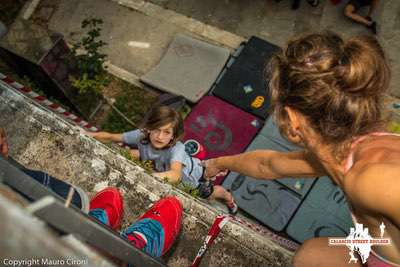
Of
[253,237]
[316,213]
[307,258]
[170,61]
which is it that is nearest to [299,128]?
[307,258]

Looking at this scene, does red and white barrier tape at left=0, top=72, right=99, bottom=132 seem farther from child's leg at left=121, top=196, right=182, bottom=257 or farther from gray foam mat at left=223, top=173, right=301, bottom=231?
child's leg at left=121, top=196, right=182, bottom=257

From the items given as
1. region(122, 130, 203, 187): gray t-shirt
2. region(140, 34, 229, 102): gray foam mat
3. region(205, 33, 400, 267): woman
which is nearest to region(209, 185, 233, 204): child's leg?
region(122, 130, 203, 187): gray t-shirt

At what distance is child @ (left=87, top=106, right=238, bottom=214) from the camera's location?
3768 mm

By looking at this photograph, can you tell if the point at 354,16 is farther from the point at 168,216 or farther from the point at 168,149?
the point at 168,216

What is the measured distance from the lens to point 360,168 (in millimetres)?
1816

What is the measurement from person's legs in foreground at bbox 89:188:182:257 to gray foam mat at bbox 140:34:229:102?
2.73m

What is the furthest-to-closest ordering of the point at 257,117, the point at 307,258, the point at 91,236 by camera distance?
the point at 257,117, the point at 307,258, the point at 91,236

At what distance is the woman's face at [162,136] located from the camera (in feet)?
12.4

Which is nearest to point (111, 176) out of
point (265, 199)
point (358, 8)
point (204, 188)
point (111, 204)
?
point (111, 204)

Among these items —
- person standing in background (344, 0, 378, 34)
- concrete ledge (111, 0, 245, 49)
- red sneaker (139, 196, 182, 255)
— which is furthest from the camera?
concrete ledge (111, 0, 245, 49)

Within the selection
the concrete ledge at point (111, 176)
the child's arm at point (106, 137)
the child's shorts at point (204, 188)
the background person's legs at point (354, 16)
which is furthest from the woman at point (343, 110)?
the background person's legs at point (354, 16)

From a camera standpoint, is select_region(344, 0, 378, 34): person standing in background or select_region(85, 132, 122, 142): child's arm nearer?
select_region(85, 132, 122, 142): child's arm

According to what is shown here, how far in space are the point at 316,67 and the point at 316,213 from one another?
272cm

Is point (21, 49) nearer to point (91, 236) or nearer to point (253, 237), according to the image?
point (253, 237)
